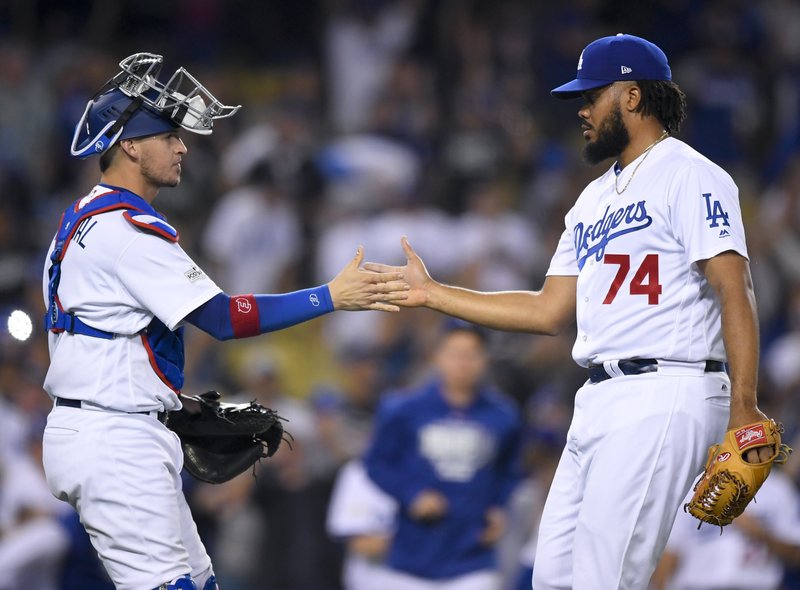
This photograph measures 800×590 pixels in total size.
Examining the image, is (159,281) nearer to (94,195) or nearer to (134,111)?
(94,195)

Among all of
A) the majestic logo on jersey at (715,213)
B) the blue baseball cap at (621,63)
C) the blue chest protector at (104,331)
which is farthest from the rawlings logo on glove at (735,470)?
the blue chest protector at (104,331)

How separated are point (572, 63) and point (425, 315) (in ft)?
9.86

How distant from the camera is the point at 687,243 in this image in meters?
4.33

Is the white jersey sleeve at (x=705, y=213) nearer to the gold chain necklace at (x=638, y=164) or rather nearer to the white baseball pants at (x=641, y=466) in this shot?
the gold chain necklace at (x=638, y=164)

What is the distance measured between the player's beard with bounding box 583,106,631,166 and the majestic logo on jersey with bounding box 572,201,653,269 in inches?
9.7

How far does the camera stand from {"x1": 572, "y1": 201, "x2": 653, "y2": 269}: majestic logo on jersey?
4.48 m

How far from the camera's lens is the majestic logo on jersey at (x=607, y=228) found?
4.48 meters

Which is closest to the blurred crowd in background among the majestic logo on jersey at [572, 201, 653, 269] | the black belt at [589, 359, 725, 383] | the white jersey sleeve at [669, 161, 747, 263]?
the majestic logo on jersey at [572, 201, 653, 269]

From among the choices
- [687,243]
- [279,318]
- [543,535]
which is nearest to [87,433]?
[279,318]

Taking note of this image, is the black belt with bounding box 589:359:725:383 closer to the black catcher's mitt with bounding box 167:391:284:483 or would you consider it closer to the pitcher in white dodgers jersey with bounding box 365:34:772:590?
the pitcher in white dodgers jersey with bounding box 365:34:772:590

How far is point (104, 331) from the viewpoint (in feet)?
14.8

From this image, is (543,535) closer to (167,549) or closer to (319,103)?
(167,549)

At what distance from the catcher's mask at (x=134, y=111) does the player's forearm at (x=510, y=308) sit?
120 cm

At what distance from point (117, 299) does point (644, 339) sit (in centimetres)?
187
